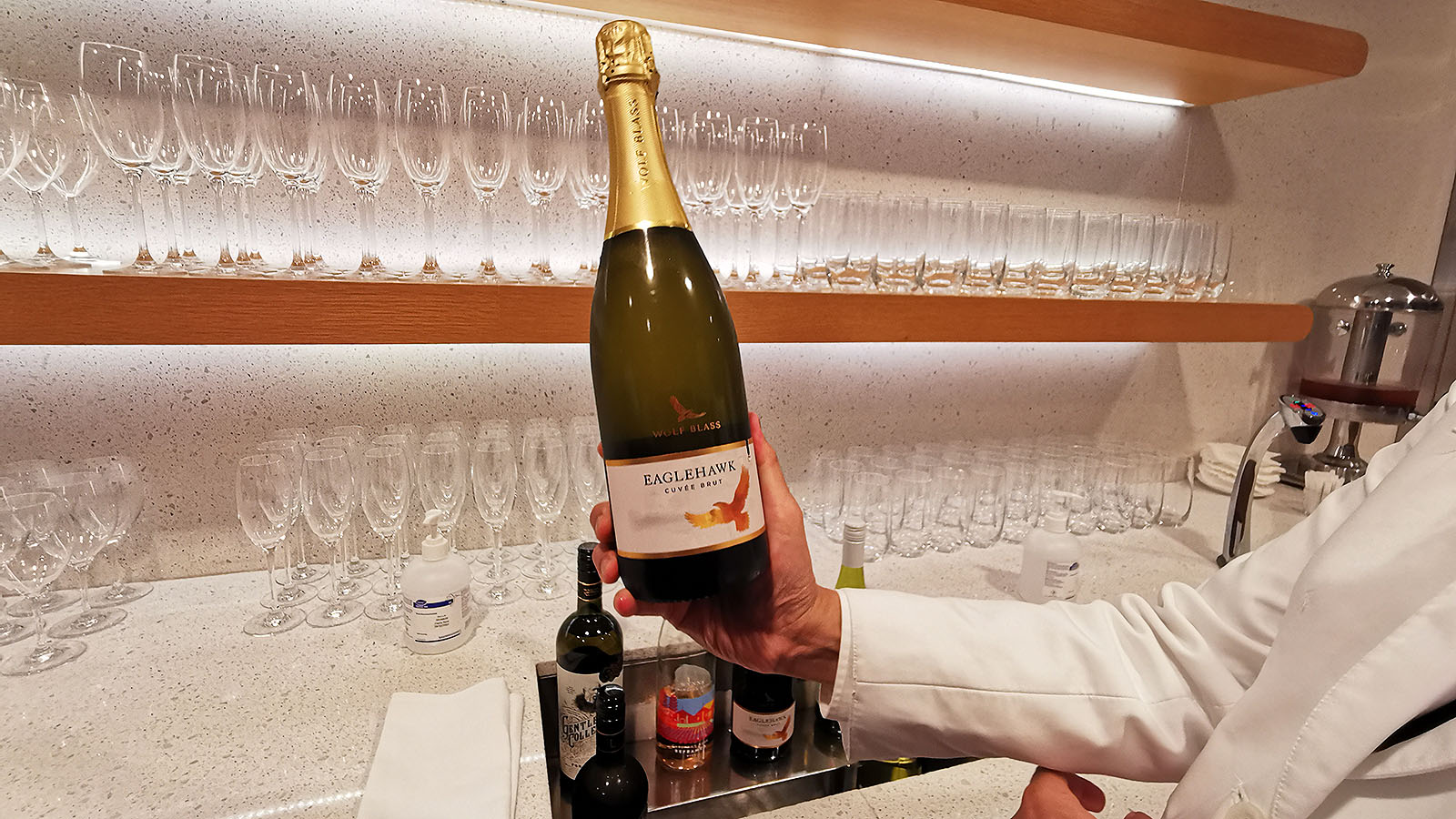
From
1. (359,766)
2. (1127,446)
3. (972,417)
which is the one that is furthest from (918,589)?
(359,766)

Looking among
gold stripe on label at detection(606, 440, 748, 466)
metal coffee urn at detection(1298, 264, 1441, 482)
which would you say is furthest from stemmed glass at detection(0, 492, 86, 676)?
metal coffee urn at detection(1298, 264, 1441, 482)

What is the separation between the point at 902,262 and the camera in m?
1.41

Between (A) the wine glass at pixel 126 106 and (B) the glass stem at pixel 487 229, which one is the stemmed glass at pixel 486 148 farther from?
(A) the wine glass at pixel 126 106

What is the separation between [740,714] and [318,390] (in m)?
0.90

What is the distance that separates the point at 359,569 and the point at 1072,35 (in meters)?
1.59

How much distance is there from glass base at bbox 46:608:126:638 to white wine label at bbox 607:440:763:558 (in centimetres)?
97

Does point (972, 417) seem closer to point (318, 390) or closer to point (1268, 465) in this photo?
point (1268, 465)

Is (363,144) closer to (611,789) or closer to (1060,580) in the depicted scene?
(611,789)

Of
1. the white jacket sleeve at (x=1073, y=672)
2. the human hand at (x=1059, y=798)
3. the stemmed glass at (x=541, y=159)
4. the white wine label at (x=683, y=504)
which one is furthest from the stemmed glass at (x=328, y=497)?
the human hand at (x=1059, y=798)

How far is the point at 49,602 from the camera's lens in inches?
44.0

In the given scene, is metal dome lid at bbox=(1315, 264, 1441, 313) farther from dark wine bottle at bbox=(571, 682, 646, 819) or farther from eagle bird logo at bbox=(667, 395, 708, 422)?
dark wine bottle at bbox=(571, 682, 646, 819)

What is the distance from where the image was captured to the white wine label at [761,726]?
3.63ft

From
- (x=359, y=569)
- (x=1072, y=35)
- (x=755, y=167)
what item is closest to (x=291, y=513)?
(x=359, y=569)

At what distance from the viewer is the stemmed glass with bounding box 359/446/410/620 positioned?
1.09 m
